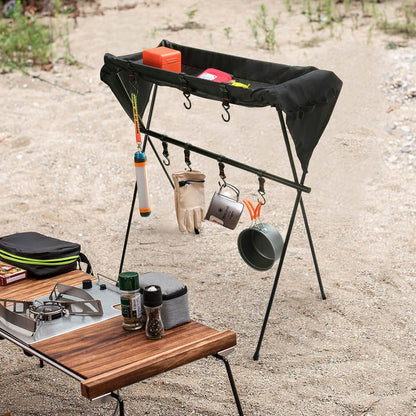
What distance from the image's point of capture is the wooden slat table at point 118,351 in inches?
115

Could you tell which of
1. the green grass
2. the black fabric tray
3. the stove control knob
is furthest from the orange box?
the green grass

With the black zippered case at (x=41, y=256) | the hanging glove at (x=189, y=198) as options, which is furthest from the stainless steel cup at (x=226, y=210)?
the black zippered case at (x=41, y=256)

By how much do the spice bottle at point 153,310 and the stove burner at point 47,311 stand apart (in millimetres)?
432

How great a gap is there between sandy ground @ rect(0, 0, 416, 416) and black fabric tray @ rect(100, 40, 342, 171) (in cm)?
102

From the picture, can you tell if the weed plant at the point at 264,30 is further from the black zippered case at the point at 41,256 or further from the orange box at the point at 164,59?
the black zippered case at the point at 41,256

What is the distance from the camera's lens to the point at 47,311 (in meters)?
3.34

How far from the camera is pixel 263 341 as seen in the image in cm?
435

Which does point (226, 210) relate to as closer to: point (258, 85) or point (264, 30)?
point (258, 85)

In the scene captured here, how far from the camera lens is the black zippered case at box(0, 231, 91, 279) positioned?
150 inches

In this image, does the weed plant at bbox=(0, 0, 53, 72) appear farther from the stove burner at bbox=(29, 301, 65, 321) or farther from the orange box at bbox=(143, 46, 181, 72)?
the stove burner at bbox=(29, 301, 65, 321)

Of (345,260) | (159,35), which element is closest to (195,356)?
(345,260)

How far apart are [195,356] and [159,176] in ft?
11.7

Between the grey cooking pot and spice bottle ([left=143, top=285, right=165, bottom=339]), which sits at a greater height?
spice bottle ([left=143, top=285, right=165, bottom=339])

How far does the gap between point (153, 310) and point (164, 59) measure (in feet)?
5.65
